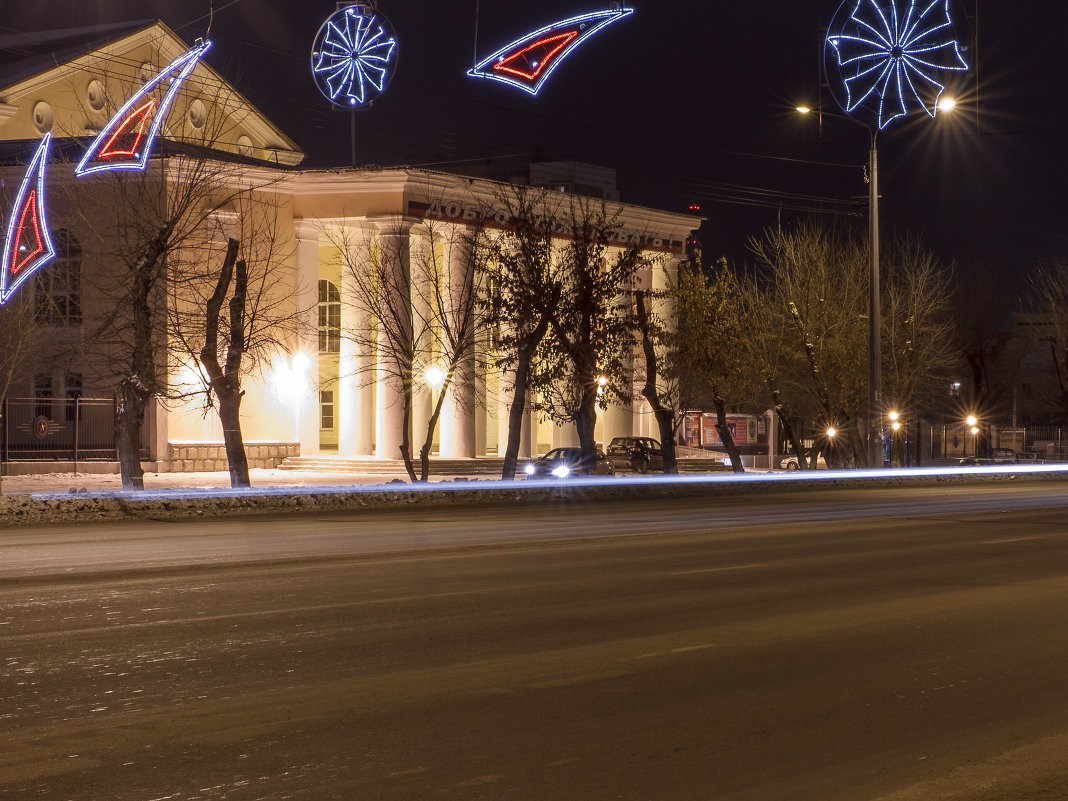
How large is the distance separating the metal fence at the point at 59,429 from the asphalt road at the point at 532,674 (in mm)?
22903

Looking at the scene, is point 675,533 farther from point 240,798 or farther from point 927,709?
point 240,798

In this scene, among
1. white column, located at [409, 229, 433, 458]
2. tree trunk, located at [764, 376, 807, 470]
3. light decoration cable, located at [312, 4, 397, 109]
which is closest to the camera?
light decoration cable, located at [312, 4, 397, 109]

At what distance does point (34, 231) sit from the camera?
25266 millimetres

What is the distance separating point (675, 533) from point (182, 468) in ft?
82.4

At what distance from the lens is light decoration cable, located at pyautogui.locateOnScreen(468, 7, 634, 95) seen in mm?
25297

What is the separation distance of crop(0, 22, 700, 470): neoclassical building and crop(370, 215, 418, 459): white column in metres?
0.06

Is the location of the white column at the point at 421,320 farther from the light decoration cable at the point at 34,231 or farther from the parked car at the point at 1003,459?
the parked car at the point at 1003,459

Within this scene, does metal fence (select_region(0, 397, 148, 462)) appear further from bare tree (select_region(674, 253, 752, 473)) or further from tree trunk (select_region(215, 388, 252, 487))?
bare tree (select_region(674, 253, 752, 473))

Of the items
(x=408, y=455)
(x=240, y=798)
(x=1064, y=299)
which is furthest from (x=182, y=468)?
(x=1064, y=299)

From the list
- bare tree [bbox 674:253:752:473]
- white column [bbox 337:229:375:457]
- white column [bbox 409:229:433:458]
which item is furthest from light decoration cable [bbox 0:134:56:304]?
bare tree [bbox 674:253:752:473]

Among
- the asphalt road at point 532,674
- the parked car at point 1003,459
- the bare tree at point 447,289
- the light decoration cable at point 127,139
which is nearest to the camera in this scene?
the asphalt road at point 532,674

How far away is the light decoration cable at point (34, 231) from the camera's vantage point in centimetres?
2473

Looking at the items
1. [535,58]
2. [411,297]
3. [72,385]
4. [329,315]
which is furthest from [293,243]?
[535,58]

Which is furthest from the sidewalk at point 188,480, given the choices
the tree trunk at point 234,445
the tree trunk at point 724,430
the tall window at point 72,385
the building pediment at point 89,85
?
the building pediment at point 89,85
